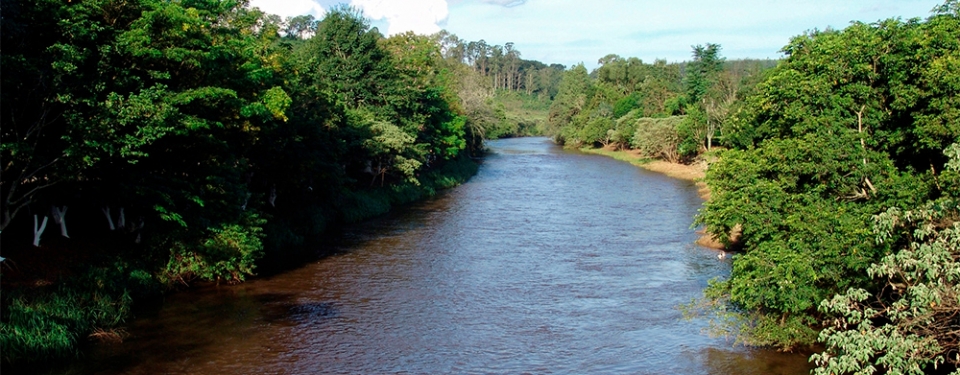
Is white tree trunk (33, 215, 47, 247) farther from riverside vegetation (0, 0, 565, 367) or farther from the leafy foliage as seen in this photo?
the leafy foliage

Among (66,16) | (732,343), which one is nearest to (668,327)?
(732,343)

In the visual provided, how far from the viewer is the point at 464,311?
23.6 m

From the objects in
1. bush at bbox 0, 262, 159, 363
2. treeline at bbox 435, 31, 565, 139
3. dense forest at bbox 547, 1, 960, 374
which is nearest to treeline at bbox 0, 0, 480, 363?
bush at bbox 0, 262, 159, 363

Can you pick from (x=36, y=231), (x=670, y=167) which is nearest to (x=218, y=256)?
(x=36, y=231)

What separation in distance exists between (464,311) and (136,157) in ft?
33.8

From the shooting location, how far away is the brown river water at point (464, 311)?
1888cm

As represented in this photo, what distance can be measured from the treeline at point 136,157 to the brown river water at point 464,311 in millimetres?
1535

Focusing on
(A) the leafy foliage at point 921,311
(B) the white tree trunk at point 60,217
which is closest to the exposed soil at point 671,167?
(A) the leafy foliage at point 921,311

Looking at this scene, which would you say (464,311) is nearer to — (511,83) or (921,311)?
(921,311)

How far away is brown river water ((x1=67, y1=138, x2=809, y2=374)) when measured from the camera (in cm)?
1888

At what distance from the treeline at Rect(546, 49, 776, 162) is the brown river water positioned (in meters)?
25.1

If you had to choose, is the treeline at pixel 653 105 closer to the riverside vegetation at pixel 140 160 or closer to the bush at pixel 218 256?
the riverside vegetation at pixel 140 160

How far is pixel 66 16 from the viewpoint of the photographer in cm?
1862

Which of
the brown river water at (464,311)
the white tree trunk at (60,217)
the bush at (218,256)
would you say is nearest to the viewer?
the brown river water at (464,311)
